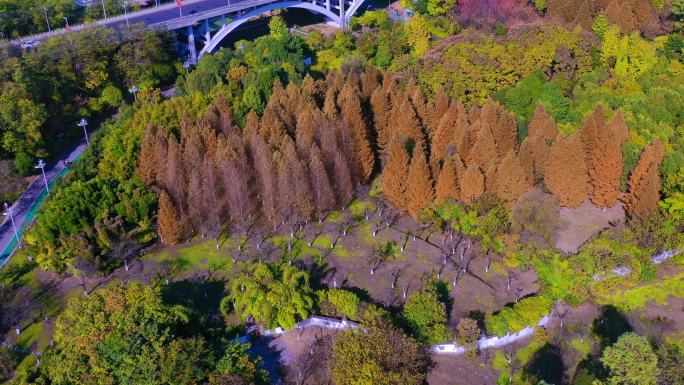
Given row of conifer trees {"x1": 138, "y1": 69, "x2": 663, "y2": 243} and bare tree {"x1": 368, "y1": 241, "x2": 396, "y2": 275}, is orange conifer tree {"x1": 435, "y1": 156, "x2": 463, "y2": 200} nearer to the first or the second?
row of conifer trees {"x1": 138, "y1": 69, "x2": 663, "y2": 243}

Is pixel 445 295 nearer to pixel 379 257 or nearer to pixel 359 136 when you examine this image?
pixel 379 257

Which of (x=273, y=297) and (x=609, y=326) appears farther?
(x=609, y=326)

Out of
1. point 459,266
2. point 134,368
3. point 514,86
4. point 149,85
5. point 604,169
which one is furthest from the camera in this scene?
point 149,85

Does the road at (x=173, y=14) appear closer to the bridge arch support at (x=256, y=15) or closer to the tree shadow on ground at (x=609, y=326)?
the bridge arch support at (x=256, y=15)

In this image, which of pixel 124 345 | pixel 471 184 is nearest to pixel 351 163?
pixel 471 184

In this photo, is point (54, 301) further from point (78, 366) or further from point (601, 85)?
point (601, 85)

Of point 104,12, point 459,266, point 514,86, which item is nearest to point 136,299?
point 459,266
